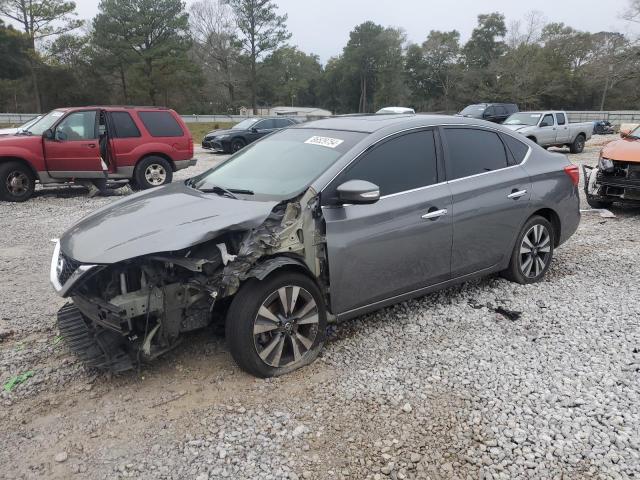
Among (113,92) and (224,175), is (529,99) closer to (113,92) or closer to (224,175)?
(113,92)

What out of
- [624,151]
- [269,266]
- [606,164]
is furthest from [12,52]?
[269,266]

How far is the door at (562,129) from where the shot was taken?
60.6ft

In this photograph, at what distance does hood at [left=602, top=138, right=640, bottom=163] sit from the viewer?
7.66 metres

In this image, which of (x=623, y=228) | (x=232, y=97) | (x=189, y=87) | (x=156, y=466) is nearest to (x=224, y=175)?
(x=156, y=466)

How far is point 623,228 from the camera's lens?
7492 millimetres

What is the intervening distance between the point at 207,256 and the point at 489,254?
263 centimetres

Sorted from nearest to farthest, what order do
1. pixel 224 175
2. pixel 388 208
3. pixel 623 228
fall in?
1. pixel 388 208
2. pixel 224 175
3. pixel 623 228

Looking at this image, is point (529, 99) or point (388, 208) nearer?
point (388, 208)

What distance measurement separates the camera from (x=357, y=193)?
Result: 334 cm

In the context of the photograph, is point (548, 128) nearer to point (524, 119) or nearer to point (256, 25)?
point (524, 119)

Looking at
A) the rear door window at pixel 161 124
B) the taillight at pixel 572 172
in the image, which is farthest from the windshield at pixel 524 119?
the taillight at pixel 572 172

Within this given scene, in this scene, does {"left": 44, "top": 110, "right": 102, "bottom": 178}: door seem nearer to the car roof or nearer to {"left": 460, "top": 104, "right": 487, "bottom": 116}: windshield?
the car roof

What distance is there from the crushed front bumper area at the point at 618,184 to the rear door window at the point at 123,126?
8.97 meters

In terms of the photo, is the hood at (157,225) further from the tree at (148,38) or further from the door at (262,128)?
the tree at (148,38)
